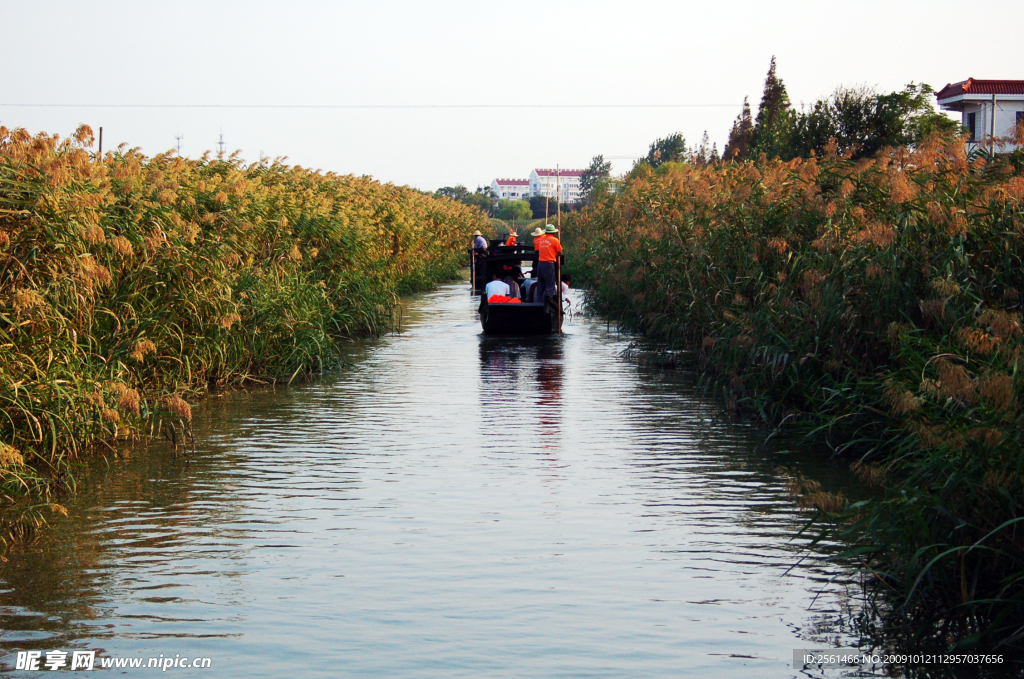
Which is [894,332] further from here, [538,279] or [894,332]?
[538,279]

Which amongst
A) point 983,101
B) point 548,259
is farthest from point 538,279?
point 983,101

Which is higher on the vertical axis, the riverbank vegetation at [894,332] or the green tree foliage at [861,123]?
the green tree foliage at [861,123]

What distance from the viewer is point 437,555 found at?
7621mm

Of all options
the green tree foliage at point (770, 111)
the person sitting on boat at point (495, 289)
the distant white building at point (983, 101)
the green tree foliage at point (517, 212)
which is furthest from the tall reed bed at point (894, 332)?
the green tree foliage at point (517, 212)

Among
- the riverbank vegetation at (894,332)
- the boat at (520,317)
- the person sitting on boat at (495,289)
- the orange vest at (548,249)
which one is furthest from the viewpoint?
the person sitting on boat at (495,289)

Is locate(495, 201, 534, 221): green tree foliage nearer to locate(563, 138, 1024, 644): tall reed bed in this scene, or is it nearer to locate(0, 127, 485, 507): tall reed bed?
locate(0, 127, 485, 507): tall reed bed

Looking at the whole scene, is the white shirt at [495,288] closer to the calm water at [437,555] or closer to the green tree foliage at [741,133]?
the calm water at [437,555]

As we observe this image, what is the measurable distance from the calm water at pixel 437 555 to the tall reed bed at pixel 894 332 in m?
0.61

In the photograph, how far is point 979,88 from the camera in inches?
2872

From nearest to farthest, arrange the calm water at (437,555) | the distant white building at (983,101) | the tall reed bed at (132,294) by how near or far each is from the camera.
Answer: the calm water at (437,555) < the tall reed bed at (132,294) < the distant white building at (983,101)

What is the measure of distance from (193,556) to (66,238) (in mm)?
3511

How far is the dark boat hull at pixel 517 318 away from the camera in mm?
23891

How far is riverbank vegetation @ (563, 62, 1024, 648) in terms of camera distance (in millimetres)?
6023

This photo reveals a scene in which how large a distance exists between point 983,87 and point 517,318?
58.6m
